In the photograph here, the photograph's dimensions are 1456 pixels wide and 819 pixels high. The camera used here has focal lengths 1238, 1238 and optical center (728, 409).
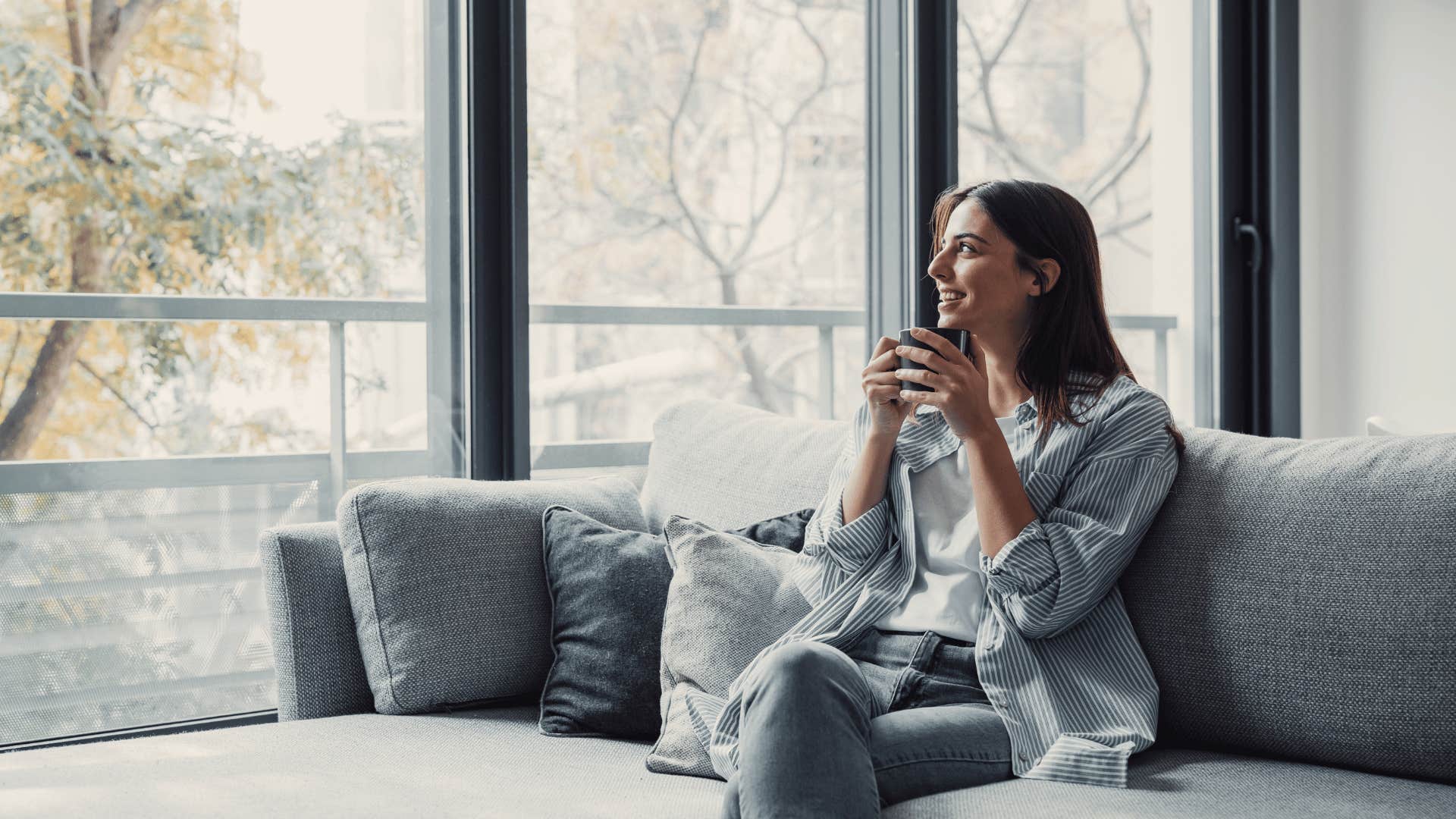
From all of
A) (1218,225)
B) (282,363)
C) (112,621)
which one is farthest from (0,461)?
(1218,225)

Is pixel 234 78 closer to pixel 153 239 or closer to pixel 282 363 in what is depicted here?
pixel 153 239

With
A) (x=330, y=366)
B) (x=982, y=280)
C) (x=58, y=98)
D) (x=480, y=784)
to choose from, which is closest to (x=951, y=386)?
(x=982, y=280)

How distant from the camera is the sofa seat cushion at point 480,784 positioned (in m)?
1.40

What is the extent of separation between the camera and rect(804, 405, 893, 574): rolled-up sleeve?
5.76 feet

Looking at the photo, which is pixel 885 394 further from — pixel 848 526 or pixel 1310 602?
pixel 1310 602

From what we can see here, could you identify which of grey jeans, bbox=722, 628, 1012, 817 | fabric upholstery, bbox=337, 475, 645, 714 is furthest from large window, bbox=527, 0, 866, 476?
grey jeans, bbox=722, 628, 1012, 817

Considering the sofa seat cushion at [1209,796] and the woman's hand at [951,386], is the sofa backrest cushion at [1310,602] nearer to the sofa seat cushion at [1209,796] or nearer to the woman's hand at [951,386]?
the sofa seat cushion at [1209,796]

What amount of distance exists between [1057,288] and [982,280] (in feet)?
0.38

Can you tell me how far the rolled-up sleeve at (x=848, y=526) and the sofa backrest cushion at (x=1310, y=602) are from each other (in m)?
0.35

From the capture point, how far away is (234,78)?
234cm

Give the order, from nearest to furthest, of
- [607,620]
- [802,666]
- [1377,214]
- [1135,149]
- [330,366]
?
[802,666], [607,620], [330,366], [1377,214], [1135,149]

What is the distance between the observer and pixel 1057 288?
1.80m

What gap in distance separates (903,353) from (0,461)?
160cm

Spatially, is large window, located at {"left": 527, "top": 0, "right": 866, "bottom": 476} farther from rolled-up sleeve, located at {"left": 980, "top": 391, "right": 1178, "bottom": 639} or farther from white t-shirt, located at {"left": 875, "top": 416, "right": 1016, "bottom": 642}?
rolled-up sleeve, located at {"left": 980, "top": 391, "right": 1178, "bottom": 639}
